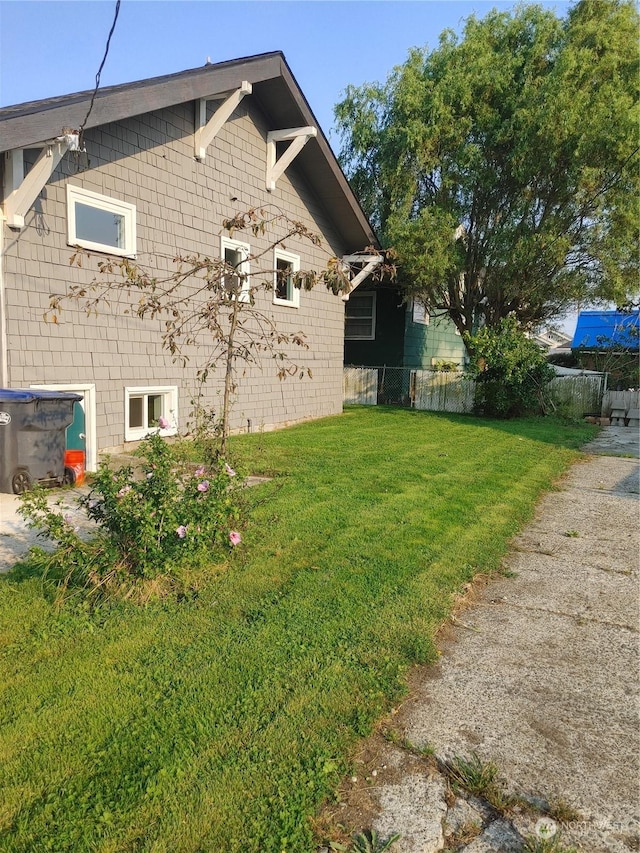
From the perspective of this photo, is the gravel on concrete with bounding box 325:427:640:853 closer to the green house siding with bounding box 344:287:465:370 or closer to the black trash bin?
the black trash bin

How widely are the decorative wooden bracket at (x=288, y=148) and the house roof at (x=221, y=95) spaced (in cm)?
29

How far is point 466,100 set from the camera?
14648 mm

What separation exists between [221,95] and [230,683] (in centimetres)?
924

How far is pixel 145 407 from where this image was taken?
9.27m

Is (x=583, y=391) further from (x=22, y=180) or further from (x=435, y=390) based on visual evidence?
(x=22, y=180)

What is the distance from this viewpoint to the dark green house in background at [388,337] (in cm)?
1845

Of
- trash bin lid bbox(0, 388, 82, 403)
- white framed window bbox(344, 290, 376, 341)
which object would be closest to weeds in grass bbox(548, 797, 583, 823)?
trash bin lid bbox(0, 388, 82, 403)

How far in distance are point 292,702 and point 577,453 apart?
8.85 m

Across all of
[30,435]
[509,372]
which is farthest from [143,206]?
[509,372]

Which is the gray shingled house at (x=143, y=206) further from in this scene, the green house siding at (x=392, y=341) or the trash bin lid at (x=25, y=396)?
the green house siding at (x=392, y=341)

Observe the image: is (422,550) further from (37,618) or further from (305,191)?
(305,191)

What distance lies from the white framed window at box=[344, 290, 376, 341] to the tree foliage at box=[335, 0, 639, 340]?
2864 mm

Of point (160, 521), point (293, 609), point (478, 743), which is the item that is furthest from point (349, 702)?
point (160, 521)

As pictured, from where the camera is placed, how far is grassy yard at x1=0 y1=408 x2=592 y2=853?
203 centimetres
